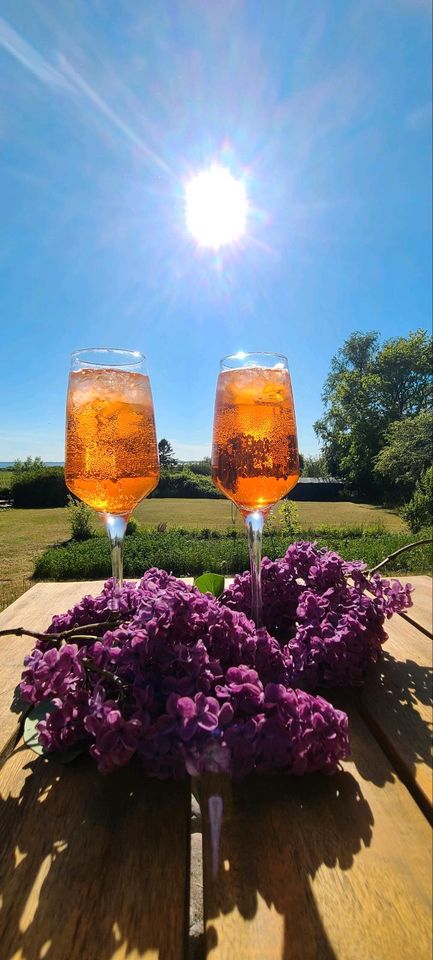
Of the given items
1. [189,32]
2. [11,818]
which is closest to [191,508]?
[11,818]

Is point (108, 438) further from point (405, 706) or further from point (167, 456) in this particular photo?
point (167, 456)

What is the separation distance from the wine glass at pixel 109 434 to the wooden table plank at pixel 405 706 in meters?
0.37

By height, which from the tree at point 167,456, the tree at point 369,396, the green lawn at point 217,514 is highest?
the tree at point 369,396

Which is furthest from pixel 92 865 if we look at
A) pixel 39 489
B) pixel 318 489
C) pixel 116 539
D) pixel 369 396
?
pixel 369 396

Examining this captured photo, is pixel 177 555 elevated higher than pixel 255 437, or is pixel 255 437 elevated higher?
pixel 255 437

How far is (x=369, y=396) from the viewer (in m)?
2.78

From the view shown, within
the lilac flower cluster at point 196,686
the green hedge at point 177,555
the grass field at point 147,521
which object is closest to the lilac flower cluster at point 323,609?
the lilac flower cluster at point 196,686

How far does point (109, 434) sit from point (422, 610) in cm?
62

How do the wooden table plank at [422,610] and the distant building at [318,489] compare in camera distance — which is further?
the distant building at [318,489]

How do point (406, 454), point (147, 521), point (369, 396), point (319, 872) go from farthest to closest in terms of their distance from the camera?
1. point (369, 396)
2. point (406, 454)
3. point (147, 521)
4. point (319, 872)

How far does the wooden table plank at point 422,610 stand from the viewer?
2.22ft

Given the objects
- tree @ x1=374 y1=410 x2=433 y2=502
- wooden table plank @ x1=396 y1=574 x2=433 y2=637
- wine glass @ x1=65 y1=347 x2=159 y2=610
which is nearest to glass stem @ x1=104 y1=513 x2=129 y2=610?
wine glass @ x1=65 y1=347 x2=159 y2=610

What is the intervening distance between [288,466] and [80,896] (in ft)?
1.68

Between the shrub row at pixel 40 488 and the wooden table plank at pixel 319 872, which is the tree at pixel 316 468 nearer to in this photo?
the shrub row at pixel 40 488
